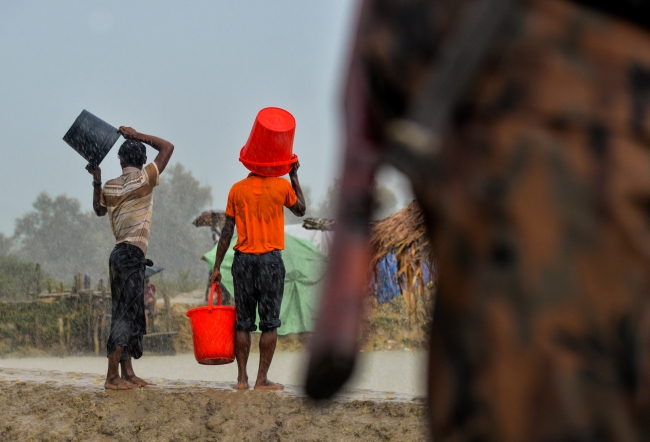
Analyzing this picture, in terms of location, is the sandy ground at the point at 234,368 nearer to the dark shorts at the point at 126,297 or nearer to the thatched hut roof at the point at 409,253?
the dark shorts at the point at 126,297

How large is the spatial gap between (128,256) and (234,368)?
830cm

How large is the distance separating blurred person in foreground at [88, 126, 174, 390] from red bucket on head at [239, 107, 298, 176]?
68cm

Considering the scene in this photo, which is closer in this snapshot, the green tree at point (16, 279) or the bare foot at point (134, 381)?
the bare foot at point (134, 381)

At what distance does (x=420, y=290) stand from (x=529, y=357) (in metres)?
3.59

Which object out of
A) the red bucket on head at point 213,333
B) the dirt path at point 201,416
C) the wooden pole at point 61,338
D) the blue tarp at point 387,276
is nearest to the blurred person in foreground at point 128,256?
the dirt path at point 201,416

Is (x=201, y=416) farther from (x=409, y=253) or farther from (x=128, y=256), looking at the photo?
(x=409, y=253)

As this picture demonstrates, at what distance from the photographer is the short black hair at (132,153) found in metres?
5.65

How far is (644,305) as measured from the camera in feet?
3.06

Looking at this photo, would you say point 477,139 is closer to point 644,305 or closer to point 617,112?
point 617,112

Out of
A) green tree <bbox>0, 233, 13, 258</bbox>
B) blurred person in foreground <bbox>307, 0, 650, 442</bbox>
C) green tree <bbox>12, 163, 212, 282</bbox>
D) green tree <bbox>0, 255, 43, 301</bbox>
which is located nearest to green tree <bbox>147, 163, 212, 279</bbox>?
green tree <bbox>12, 163, 212, 282</bbox>

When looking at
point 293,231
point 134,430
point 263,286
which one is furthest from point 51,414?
point 293,231

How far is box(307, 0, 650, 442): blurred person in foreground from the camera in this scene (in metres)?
0.92

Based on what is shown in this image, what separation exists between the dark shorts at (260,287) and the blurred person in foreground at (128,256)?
69 centimetres

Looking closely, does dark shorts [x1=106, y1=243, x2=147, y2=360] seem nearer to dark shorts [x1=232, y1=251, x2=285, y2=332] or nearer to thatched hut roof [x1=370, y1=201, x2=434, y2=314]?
dark shorts [x1=232, y1=251, x2=285, y2=332]
